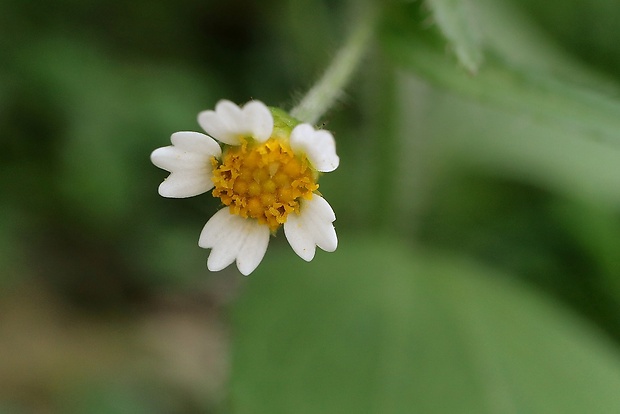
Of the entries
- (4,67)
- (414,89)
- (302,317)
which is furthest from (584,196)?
(4,67)

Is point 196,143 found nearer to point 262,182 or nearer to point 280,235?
point 262,182

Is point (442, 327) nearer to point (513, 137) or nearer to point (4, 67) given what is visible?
point (513, 137)

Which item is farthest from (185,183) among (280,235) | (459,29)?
(280,235)

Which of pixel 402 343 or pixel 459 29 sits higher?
pixel 459 29

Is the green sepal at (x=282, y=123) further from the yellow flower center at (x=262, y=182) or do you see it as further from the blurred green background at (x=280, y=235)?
the blurred green background at (x=280, y=235)

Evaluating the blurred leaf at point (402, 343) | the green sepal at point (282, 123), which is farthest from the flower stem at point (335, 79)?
the blurred leaf at point (402, 343)

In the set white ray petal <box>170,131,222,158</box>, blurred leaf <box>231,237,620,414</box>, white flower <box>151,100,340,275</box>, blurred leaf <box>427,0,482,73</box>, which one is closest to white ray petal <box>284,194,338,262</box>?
white flower <box>151,100,340,275</box>

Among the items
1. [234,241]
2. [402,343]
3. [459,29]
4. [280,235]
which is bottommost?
[234,241]
